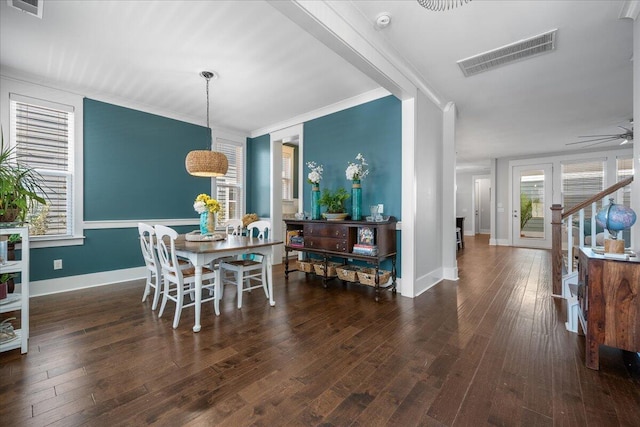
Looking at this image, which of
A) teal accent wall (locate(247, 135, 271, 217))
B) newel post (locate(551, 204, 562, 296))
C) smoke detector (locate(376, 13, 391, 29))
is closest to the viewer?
smoke detector (locate(376, 13, 391, 29))

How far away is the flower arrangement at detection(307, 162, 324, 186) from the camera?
4.03 metres

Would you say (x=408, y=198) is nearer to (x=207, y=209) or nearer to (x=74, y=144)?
(x=207, y=209)

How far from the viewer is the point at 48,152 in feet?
11.6

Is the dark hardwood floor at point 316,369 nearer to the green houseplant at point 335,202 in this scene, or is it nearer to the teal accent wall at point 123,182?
the teal accent wall at point 123,182

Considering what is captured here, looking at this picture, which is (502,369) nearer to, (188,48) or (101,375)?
(101,375)

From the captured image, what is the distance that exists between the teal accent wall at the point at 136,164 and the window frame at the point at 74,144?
0.24 feet

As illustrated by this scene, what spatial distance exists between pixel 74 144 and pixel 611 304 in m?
5.70

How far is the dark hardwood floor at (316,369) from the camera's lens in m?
1.43

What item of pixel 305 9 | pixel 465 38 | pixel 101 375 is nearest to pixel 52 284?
pixel 101 375

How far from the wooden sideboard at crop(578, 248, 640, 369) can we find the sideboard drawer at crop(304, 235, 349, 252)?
2.24 m

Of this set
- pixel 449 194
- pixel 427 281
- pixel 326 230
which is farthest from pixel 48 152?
pixel 449 194

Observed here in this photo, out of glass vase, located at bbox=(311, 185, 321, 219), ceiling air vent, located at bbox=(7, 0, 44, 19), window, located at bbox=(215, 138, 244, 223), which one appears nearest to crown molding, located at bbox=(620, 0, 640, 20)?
glass vase, located at bbox=(311, 185, 321, 219)

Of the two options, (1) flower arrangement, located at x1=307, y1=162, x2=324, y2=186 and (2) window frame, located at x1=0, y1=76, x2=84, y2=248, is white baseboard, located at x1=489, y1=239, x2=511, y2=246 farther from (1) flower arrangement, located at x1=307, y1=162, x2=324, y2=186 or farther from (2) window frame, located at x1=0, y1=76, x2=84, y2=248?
(2) window frame, located at x1=0, y1=76, x2=84, y2=248

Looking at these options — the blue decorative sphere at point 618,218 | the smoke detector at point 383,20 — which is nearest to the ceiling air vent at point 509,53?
the smoke detector at point 383,20
